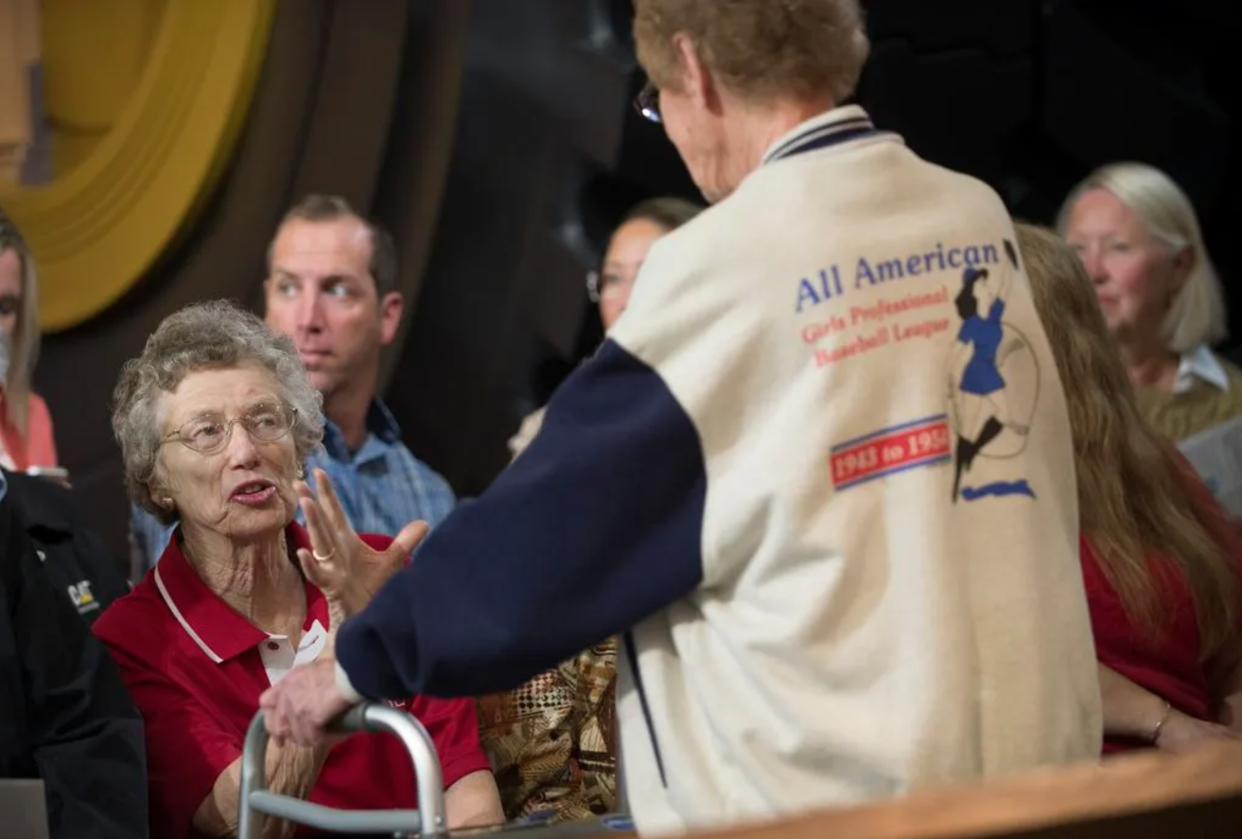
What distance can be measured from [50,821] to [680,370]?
115 cm

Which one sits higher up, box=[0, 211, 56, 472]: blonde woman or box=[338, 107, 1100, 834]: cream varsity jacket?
box=[0, 211, 56, 472]: blonde woman

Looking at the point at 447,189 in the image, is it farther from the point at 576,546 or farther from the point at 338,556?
the point at 576,546

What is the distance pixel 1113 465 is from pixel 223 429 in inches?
51.1

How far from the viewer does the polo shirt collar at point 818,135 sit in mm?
2023

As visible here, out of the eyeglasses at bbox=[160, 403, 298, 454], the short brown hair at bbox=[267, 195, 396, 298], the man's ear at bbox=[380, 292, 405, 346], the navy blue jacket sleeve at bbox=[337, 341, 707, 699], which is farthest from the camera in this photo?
the man's ear at bbox=[380, 292, 405, 346]

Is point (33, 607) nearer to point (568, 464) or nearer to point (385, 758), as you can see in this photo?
point (385, 758)

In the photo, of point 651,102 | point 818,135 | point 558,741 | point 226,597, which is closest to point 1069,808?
point 818,135

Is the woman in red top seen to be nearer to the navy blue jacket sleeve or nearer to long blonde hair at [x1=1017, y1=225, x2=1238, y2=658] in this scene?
long blonde hair at [x1=1017, y1=225, x2=1238, y2=658]

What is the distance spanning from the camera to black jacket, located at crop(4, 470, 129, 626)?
3.45 m

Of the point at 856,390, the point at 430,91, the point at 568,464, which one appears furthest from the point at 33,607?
the point at 430,91

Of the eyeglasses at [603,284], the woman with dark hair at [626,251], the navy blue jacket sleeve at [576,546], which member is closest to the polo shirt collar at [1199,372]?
the woman with dark hair at [626,251]

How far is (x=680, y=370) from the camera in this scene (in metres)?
1.93

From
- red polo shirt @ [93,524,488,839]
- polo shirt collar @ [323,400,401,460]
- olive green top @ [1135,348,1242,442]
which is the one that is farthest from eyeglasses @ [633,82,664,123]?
olive green top @ [1135,348,1242,442]

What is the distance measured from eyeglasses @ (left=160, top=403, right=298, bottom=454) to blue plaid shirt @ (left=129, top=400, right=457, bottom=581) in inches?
43.1
